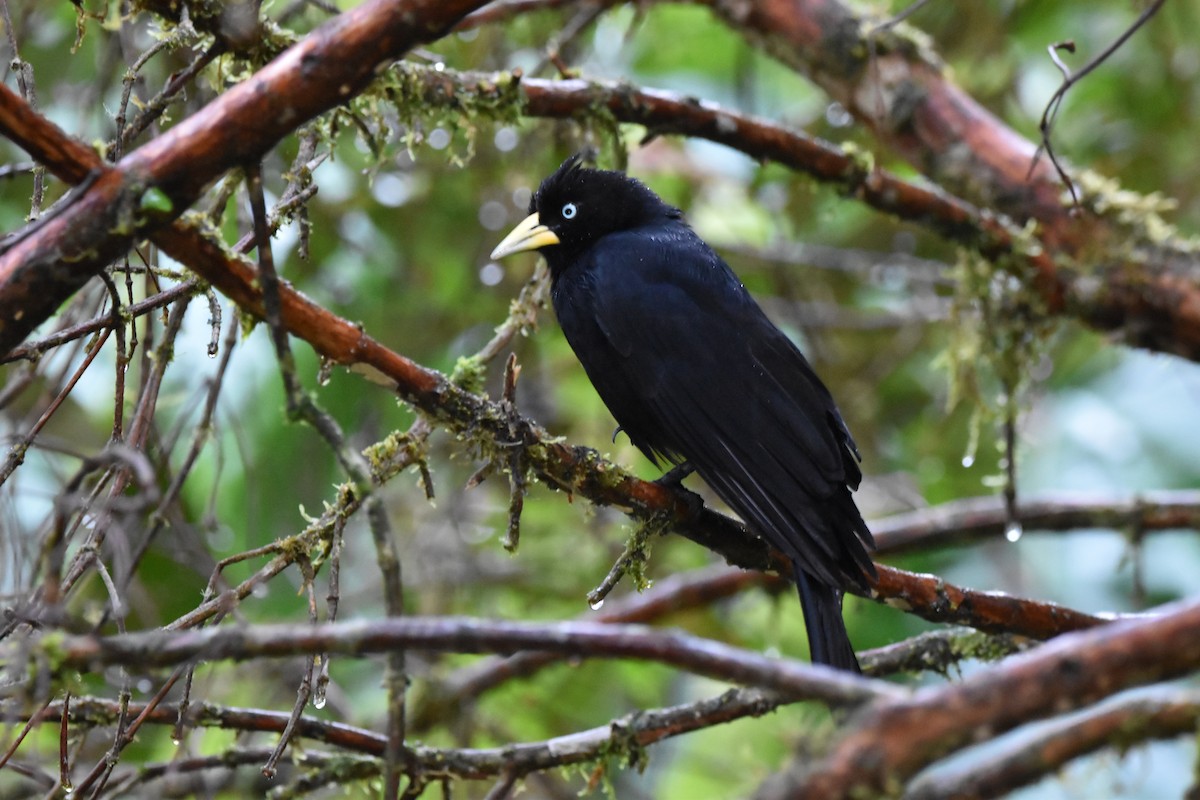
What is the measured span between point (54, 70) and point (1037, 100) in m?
4.39

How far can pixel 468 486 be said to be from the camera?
2211 mm

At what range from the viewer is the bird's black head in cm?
359

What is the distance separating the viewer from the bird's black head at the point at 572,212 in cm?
359

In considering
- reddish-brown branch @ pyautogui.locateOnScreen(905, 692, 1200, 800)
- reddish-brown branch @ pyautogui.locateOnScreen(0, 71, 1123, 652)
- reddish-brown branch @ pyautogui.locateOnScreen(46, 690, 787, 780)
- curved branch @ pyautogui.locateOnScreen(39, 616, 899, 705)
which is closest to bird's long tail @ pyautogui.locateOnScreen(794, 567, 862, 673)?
reddish-brown branch @ pyautogui.locateOnScreen(0, 71, 1123, 652)

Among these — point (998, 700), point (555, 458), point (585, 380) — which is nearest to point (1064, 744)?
point (998, 700)

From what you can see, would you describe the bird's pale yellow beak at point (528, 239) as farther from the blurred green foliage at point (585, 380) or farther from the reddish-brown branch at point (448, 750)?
the reddish-brown branch at point (448, 750)

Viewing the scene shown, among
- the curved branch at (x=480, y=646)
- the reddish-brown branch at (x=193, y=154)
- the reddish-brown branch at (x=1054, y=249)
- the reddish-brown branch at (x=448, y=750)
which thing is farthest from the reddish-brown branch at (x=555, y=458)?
the reddish-brown branch at (x=1054, y=249)

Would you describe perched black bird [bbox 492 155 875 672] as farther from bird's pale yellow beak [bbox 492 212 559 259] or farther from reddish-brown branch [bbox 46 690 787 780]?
reddish-brown branch [bbox 46 690 787 780]

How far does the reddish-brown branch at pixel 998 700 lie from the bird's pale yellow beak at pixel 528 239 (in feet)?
8.20

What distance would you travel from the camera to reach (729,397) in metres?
3.03

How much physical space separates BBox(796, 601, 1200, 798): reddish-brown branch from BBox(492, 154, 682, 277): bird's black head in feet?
8.34

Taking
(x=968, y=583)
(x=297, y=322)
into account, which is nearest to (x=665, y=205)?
(x=968, y=583)

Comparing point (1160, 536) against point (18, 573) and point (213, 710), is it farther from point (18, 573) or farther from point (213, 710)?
point (18, 573)

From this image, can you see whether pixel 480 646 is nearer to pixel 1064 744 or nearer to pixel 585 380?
pixel 1064 744
